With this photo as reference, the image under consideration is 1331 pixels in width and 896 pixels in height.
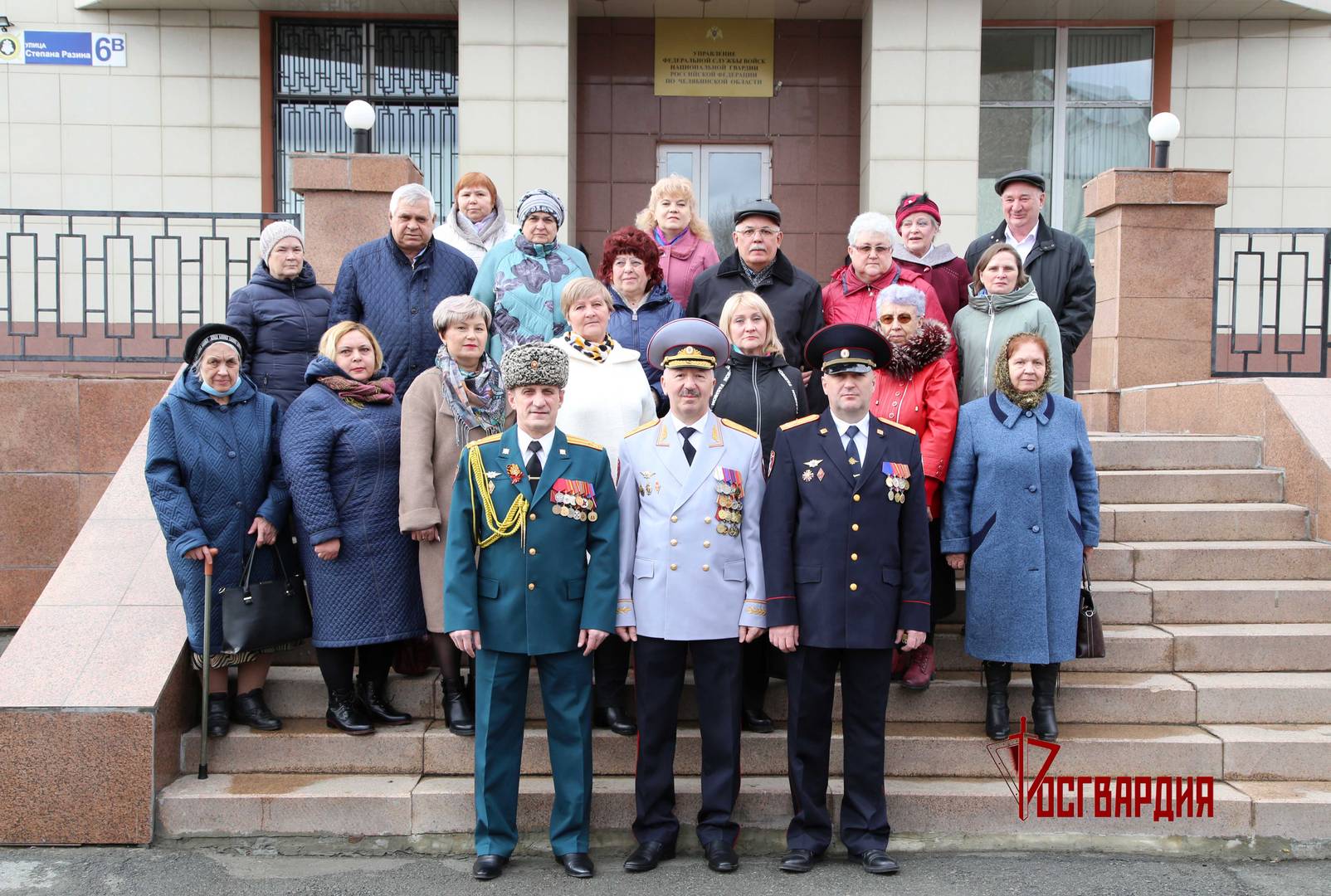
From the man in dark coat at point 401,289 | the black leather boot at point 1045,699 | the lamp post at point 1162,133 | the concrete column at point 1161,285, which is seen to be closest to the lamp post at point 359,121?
the man in dark coat at point 401,289

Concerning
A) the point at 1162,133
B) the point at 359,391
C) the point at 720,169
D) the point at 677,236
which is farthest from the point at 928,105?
the point at 359,391

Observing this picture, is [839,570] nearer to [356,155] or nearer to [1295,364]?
[356,155]

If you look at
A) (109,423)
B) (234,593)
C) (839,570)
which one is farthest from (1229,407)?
(109,423)

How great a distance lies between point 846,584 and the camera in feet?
12.9

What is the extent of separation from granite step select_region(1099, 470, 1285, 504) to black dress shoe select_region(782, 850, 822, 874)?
3217 mm

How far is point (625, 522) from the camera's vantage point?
4098 millimetres

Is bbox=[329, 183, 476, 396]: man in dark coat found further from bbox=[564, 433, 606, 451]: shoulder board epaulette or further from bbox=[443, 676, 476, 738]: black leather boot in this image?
bbox=[443, 676, 476, 738]: black leather boot

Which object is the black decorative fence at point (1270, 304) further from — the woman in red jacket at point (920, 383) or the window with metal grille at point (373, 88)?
the window with metal grille at point (373, 88)

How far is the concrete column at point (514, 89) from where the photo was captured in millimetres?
10086

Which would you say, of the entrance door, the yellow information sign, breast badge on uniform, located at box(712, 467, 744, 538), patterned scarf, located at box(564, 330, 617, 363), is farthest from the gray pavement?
the yellow information sign

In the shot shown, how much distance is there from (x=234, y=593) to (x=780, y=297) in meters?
2.85

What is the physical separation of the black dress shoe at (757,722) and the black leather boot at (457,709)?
4.00 ft

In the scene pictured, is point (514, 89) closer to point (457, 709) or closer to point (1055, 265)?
point (1055, 265)

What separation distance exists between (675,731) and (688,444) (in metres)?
1.14
